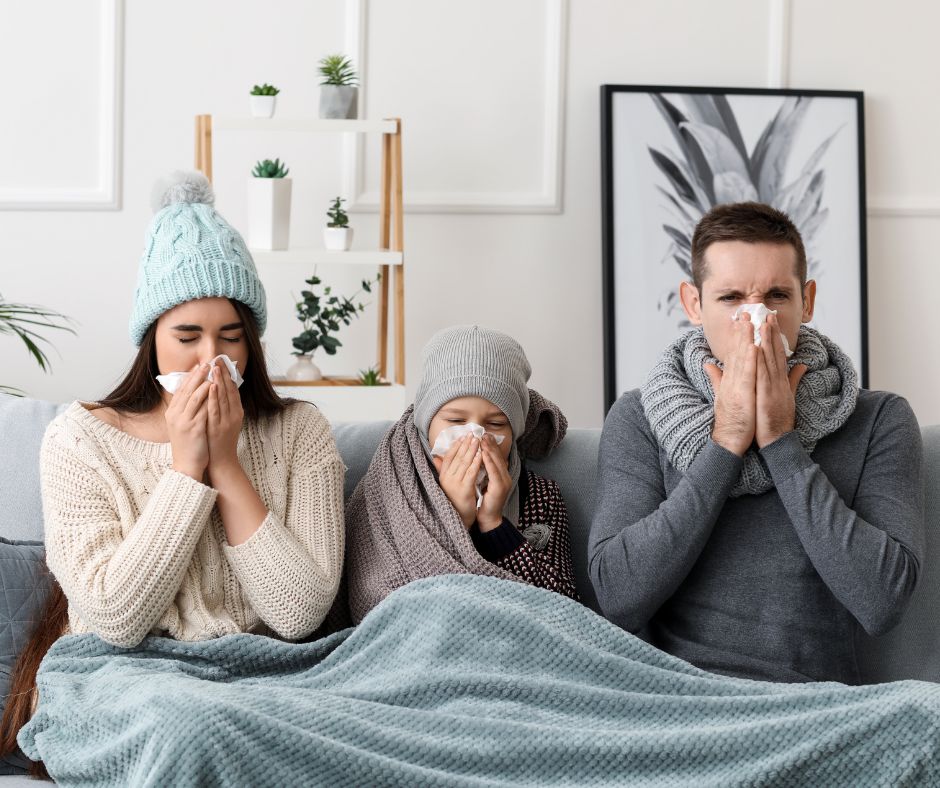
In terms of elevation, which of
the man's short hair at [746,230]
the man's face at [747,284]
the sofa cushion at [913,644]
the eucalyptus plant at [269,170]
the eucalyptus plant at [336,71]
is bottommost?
the sofa cushion at [913,644]

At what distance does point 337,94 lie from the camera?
10.3 ft

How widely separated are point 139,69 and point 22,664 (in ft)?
6.71

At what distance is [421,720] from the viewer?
1410 millimetres

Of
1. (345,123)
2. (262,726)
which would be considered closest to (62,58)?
(345,123)

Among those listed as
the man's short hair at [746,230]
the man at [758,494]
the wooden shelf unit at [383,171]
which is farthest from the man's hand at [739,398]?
the wooden shelf unit at [383,171]

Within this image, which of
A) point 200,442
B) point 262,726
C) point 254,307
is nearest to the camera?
point 262,726

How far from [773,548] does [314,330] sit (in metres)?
1.66

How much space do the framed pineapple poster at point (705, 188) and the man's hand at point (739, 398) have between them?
66.4 inches

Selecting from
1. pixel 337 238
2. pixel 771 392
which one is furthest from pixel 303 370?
pixel 771 392

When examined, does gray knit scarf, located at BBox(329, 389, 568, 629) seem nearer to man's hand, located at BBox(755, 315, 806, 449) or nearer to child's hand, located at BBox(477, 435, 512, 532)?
child's hand, located at BBox(477, 435, 512, 532)

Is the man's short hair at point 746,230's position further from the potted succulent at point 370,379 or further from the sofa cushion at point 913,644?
the potted succulent at point 370,379

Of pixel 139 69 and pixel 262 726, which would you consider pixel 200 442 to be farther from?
pixel 139 69

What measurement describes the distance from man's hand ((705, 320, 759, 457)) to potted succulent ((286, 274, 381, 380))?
151cm

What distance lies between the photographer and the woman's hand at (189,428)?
1711 millimetres
